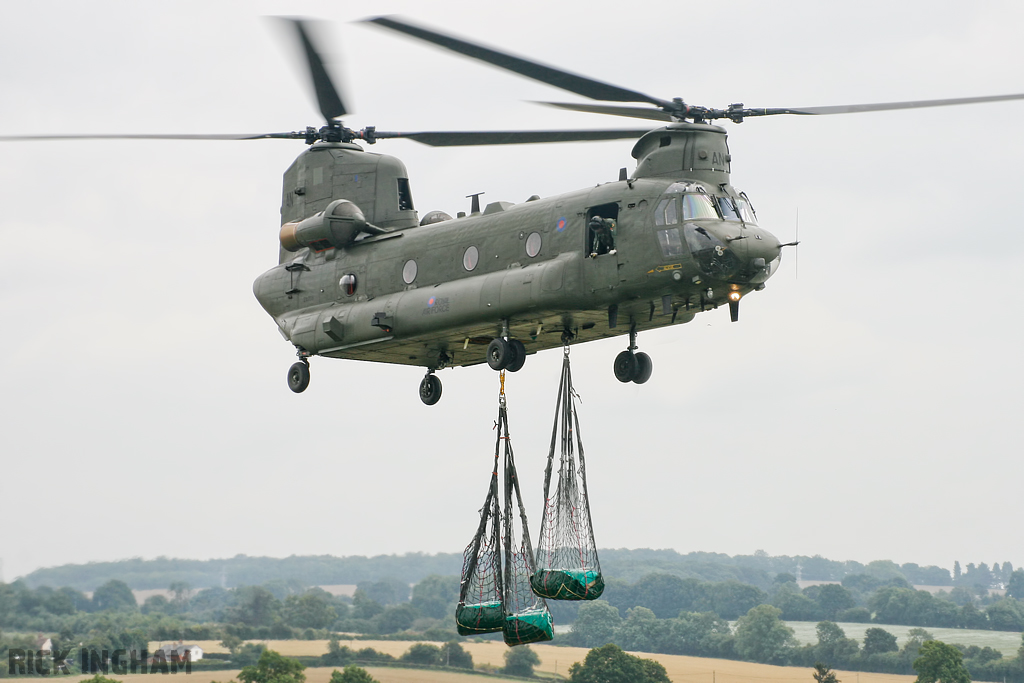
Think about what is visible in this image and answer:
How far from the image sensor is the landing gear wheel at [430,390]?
99.3 feet

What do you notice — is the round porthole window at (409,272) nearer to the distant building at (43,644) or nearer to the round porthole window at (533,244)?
the round porthole window at (533,244)

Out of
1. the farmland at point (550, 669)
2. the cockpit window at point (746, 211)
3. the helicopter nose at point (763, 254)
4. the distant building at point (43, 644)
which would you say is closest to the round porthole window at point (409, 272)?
the cockpit window at point (746, 211)

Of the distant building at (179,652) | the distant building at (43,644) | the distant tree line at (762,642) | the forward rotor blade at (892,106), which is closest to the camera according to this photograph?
the forward rotor blade at (892,106)

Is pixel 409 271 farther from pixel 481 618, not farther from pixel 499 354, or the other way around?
pixel 481 618

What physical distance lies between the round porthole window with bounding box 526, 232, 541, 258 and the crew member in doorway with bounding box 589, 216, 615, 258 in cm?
147

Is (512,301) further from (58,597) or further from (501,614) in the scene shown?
(58,597)

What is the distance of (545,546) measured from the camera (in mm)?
26062

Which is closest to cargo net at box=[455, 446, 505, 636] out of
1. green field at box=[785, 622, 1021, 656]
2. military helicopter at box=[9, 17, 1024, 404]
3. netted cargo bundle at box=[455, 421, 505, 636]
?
netted cargo bundle at box=[455, 421, 505, 636]

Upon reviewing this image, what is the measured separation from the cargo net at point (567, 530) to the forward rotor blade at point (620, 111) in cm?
514

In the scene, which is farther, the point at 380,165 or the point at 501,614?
the point at 380,165

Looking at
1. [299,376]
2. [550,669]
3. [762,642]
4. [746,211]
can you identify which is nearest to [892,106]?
Answer: [746,211]

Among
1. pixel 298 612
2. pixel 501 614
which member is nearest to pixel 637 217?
pixel 501 614

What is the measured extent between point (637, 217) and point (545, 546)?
6.61 m

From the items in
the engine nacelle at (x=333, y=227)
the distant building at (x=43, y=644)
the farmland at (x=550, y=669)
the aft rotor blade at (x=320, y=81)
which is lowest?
the farmland at (x=550, y=669)
